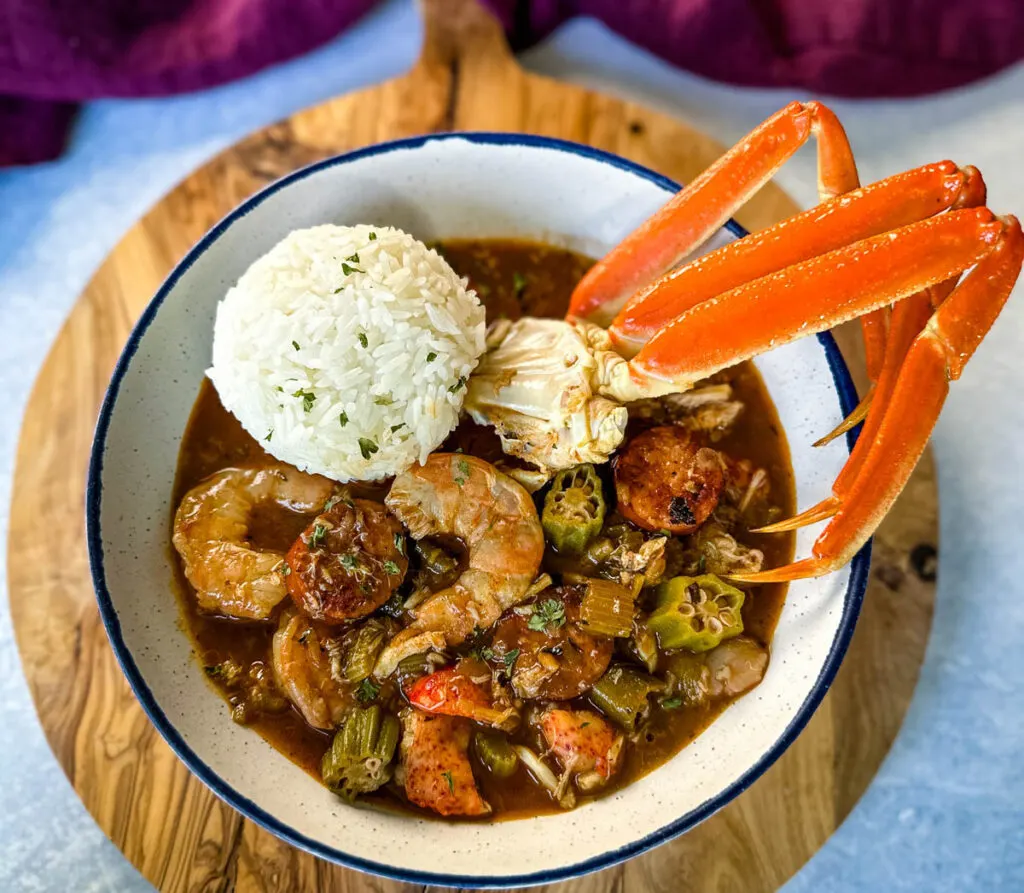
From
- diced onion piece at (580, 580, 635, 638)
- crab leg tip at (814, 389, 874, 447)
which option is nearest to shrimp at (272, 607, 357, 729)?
diced onion piece at (580, 580, 635, 638)

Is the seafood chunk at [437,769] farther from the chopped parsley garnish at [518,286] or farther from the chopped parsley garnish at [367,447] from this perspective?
the chopped parsley garnish at [518,286]

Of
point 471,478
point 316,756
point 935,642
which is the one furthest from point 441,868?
point 935,642

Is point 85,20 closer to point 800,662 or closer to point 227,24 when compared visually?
point 227,24

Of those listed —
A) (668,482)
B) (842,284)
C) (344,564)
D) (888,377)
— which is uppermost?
(842,284)

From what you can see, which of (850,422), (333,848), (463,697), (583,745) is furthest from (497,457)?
(333,848)

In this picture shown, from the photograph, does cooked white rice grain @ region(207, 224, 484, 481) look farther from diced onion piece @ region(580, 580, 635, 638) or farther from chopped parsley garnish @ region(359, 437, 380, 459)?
diced onion piece @ region(580, 580, 635, 638)

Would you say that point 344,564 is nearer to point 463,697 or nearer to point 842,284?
point 463,697
